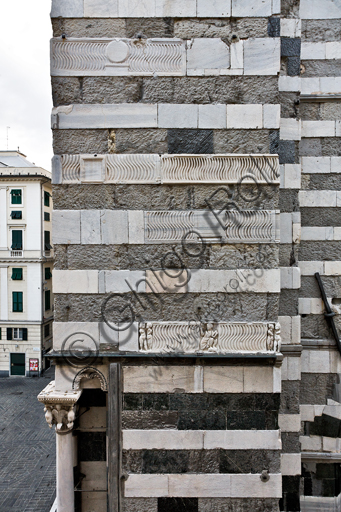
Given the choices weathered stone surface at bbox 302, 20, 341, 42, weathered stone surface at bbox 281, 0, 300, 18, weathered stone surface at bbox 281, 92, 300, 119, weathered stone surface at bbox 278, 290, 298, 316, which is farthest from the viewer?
weathered stone surface at bbox 302, 20, 341, 42

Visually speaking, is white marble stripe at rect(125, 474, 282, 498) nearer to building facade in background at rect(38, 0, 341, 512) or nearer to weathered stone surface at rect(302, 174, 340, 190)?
building facade in background at rect(38, 0, 341, 512)

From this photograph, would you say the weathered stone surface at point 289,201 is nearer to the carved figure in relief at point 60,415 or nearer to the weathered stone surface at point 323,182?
the weathered stone surface at point 323,182

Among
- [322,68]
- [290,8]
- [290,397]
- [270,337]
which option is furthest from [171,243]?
[322,68]

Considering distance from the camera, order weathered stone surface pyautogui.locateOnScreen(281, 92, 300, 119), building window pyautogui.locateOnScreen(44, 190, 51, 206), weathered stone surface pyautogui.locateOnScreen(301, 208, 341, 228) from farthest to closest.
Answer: building window pyautogui.locateOnScreen(44, 190, 51, 206)
weathered stone surface pyautogui.locateOnScreen(301, 208, 341, 228)
weathered stone surface pyautogui.locateOnScreen(281, 92, 300, 119)

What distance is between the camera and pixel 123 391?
436 cm

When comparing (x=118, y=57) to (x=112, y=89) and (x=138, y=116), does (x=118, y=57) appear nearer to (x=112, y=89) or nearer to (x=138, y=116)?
(x=112, y=89)

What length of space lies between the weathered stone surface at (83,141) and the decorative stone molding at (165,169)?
107mm

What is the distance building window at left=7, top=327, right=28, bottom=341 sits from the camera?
21875mm

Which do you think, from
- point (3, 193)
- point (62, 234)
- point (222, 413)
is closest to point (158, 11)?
point (62, 234)

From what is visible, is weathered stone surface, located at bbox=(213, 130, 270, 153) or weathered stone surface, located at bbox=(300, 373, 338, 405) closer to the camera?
weathered stone surface, located at bbox=(213, 130, 270, 153)

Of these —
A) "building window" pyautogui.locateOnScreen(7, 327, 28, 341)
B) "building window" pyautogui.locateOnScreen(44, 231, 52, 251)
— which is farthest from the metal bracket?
"building window" pyautogui.locateOnScreen(7, 327, 28, 341)

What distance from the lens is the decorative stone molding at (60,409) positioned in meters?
4.20

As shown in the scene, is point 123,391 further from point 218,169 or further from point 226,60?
point 226,60

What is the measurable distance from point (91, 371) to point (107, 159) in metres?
2.87
